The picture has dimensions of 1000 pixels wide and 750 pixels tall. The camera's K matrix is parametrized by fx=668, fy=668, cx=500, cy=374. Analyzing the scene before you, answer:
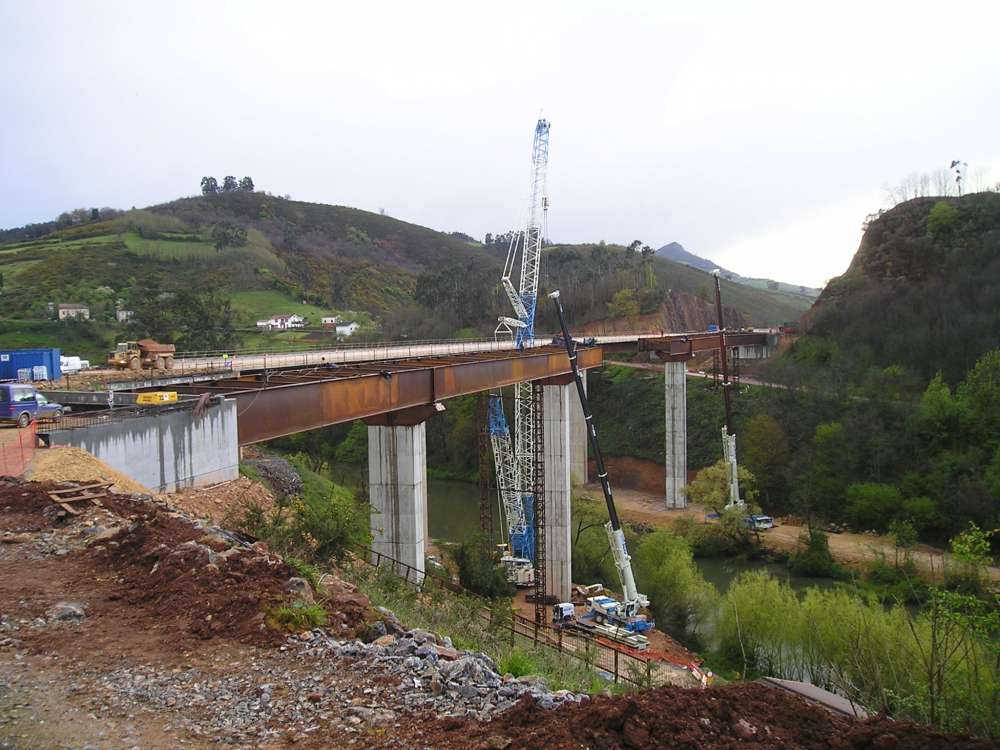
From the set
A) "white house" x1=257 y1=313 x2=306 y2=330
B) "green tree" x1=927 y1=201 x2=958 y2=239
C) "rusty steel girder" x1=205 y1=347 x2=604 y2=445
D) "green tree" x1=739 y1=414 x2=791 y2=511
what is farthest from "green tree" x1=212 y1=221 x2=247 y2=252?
"rusty steel girder" x1=205 y1=347 x2=604 y2=445

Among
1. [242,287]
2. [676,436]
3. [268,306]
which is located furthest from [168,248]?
[676,436]

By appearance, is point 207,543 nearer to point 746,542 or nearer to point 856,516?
point 746,542

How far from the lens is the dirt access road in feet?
116

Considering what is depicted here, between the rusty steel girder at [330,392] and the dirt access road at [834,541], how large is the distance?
21138 millimetres

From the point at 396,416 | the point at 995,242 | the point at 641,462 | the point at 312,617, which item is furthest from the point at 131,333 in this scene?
the point at 995,242

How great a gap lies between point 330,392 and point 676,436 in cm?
4472

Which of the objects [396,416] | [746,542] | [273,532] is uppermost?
[396,416]

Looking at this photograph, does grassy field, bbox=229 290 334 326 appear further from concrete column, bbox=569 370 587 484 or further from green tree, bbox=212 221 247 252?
concrete column, bbox=569 370 587 484

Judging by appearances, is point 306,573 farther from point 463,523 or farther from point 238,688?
point 463,523

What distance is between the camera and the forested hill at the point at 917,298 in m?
51.9

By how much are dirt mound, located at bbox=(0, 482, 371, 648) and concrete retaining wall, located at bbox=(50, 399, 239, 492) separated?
5.22 feet

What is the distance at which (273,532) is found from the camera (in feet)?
39.0

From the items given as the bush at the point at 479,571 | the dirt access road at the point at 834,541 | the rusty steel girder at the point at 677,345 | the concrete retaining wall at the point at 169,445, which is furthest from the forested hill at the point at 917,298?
the concrete retaining wall at the point at 169,445

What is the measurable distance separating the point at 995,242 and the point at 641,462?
35190mm
